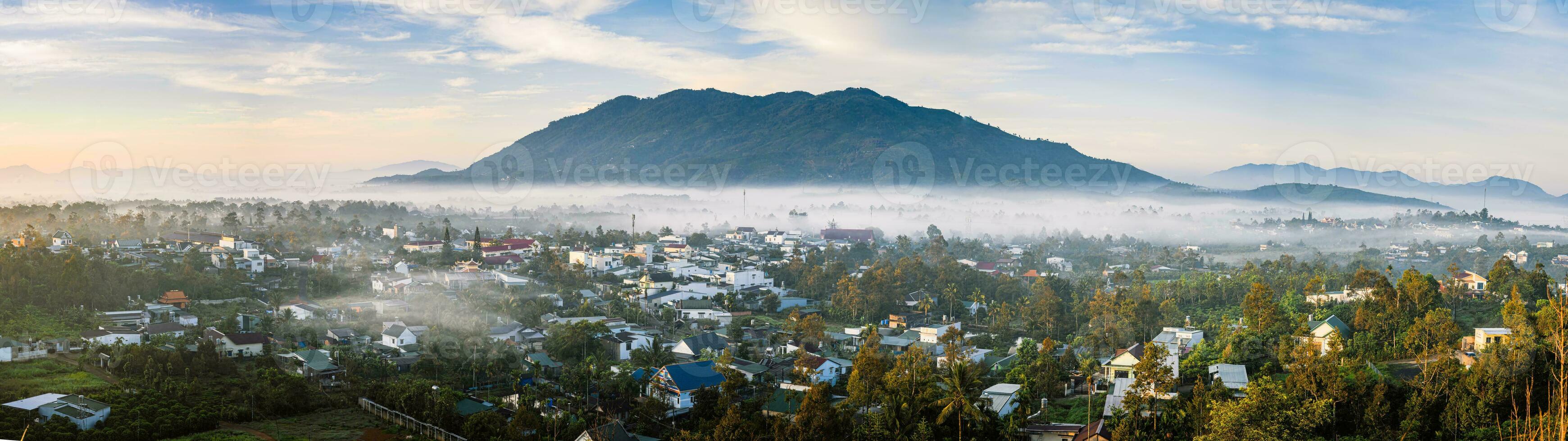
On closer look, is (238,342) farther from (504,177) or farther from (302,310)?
(504,177)

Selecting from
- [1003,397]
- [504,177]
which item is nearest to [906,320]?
[1003,397]

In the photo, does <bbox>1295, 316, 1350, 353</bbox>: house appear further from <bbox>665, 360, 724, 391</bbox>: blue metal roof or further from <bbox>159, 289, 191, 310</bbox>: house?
<bbox>159, 289, 191, 310</bbox>: house

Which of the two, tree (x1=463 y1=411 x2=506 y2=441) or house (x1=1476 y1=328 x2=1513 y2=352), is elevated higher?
house (x1=1476 y1=328 x2=1513 y2=352)

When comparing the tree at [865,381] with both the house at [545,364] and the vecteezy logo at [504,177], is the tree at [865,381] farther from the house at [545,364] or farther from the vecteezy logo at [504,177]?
the vecteezy logo at [504,177]

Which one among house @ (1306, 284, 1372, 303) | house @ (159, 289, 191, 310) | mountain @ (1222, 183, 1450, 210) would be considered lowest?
house @ (159, 289, 191, 310)

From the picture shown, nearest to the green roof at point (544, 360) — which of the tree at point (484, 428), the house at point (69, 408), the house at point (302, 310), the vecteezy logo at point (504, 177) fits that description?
the tree at point (484, 428)

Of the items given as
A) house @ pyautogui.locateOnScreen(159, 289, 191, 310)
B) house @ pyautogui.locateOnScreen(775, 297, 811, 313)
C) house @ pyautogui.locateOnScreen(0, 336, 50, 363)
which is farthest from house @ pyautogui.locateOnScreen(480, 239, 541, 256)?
house @ pyautogui.locateOnScreen(0, 336, 50, 363)
